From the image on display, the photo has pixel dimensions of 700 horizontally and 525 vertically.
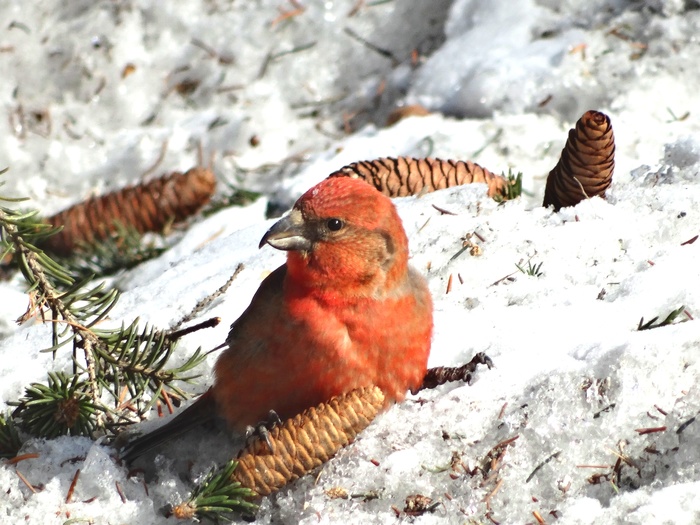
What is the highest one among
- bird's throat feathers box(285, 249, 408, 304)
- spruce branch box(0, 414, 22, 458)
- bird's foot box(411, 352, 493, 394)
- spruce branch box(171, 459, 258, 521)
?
bird's throat feathers box(285, 249, 408, 304)

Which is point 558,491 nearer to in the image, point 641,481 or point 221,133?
point 641,481

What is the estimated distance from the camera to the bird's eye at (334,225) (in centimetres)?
328

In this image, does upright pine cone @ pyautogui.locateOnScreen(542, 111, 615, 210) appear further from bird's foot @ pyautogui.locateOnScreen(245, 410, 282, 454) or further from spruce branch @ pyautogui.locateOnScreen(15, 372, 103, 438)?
spruce branch @ pyautogui.locateOnScreen(15, 372, 103, 438)

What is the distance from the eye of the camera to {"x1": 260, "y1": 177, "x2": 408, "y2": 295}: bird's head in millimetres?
3258

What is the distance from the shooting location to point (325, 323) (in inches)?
124

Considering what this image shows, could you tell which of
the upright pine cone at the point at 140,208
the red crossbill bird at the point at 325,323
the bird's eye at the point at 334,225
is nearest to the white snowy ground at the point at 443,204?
the red crossbill bird at the point at 325,323

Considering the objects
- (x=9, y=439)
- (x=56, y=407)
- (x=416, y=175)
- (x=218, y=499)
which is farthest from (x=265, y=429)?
(x=416, y=175)

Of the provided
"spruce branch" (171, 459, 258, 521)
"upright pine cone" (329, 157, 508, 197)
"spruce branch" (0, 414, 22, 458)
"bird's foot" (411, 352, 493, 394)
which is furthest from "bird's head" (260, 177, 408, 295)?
"upright pine cone" (329, 157, 508, 197)

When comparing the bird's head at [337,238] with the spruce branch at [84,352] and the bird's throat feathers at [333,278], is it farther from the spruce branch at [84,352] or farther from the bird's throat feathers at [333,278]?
the spruce branch at [84,352]

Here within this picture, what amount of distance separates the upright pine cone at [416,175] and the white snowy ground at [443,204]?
0.14 metres

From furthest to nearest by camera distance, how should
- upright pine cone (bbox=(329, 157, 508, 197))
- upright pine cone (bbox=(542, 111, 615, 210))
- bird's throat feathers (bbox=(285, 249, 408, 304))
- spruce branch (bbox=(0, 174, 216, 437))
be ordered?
upright pine cone (bbox=(329, 157, 508, 197)) → upright pine cone (bbox=(542, 111, 615, 210)) → bird's throat feathers (bbox=(285, 249, 408, 304)) → spruce branch (bbox=(0, 174, 216, 437))

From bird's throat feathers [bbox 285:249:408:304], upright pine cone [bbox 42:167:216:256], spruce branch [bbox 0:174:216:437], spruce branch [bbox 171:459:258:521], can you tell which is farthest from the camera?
upright pine cone [bbox 42:167:216:256]

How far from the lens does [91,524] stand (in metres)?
3.01

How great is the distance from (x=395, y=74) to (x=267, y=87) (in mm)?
907
